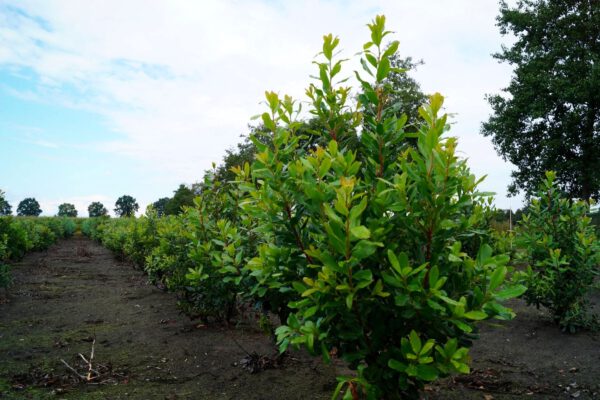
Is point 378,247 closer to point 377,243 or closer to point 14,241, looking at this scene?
point 377,243

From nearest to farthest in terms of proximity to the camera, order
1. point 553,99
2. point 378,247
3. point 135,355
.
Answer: point 378,247, point 135,355, point 553,99

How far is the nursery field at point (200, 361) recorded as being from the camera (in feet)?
13.0

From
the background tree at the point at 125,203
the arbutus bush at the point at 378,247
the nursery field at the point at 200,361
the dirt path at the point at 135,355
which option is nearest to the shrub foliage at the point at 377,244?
the arbutus bush at the point at 378,247

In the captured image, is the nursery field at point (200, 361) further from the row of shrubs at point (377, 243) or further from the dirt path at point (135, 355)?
the row of shrubs at point (377, 243)

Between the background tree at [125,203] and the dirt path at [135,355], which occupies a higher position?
the background tree at [125,203]

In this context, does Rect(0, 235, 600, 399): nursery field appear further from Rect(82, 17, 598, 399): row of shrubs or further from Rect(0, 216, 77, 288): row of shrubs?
Rect(0, 216, 77, 288): row of shrubs

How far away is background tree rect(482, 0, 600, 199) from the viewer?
2047 centimetres

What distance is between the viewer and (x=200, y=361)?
4797 mm

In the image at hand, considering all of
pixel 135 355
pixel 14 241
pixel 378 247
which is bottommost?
pixel 135 355

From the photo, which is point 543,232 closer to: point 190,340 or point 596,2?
point 190,340

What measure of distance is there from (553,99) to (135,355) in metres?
22.9

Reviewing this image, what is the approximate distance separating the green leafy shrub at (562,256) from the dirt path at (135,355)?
341 cm

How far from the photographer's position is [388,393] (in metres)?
2.30

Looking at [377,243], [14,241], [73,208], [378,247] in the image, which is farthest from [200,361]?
Answer: [73,208]
